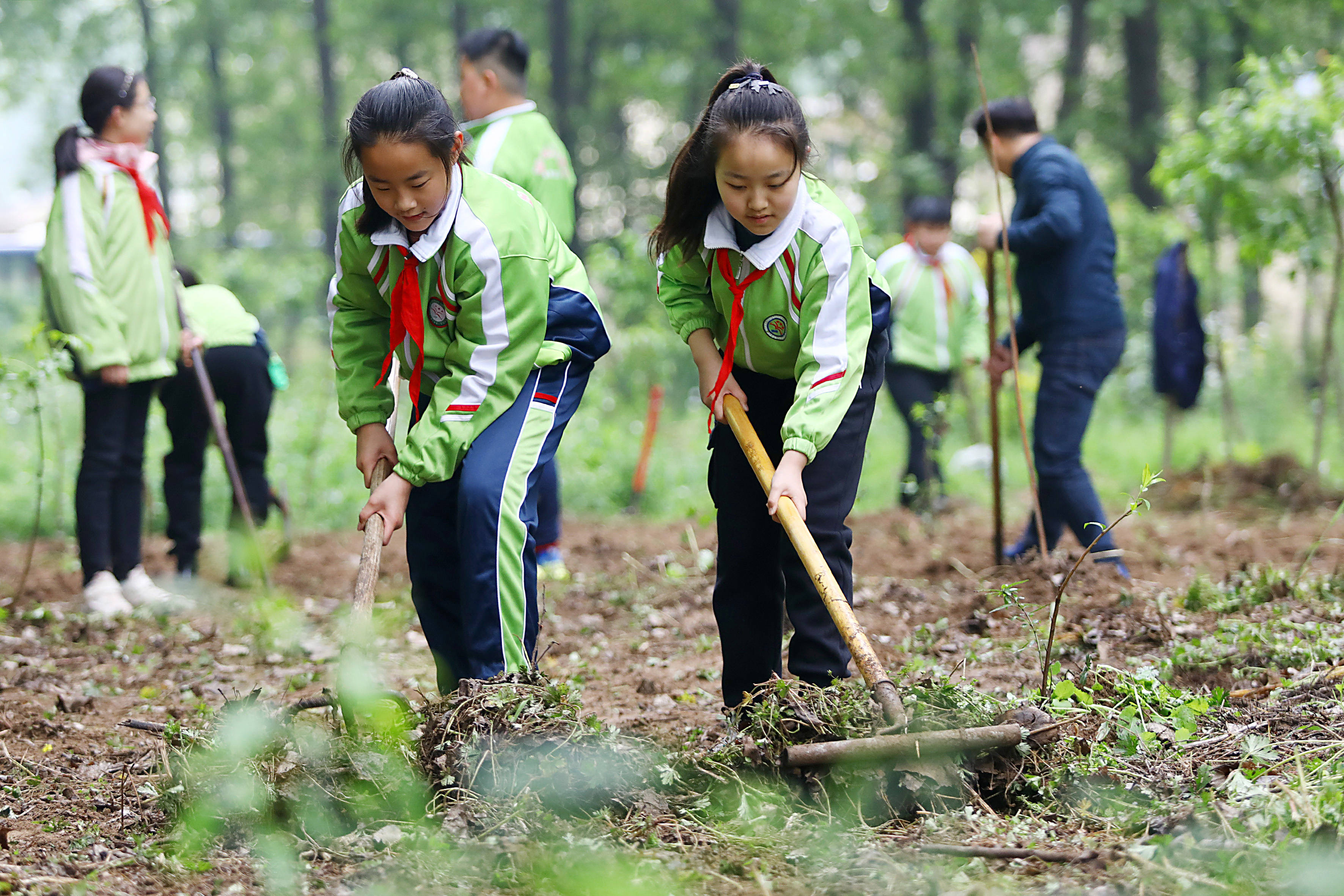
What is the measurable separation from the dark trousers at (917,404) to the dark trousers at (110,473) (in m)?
3.87

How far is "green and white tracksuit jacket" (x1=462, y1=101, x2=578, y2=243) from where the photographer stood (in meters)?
4.53

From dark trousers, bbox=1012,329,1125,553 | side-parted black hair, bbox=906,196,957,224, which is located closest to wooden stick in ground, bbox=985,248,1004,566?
dark trousers, bbox=1012,329,1125,553

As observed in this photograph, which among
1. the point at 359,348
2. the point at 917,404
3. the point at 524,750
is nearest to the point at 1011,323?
the point at 917,404

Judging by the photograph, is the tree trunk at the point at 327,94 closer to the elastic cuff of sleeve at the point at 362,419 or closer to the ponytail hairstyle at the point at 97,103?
the ponytail hairstyle at the point at 97,103

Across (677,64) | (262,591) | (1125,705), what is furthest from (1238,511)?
(677,64)

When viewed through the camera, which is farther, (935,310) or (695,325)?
(935,310)

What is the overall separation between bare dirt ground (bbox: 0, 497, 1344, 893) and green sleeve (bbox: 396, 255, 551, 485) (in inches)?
31.6

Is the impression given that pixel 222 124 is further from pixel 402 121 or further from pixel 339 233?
pixel 402 121

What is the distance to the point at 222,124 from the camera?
22547 mm

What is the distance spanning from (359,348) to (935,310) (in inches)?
166

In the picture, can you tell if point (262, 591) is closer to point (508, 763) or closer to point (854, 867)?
point (508, 763)

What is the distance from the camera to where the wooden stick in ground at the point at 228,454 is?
4.84 meters

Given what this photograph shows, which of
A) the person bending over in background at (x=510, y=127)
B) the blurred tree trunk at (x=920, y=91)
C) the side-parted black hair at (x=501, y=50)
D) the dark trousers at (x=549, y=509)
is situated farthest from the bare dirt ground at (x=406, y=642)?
the blurred tree trunk at (x=920, y=91)

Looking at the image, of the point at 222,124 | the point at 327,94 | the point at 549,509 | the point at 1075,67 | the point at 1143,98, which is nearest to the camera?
the point at 549,509
